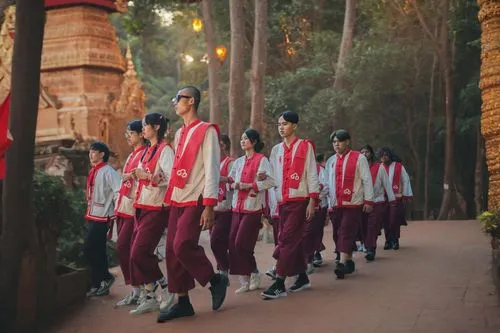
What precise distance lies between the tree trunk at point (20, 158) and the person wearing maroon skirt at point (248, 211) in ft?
8.74

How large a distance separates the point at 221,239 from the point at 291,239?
1299 mm

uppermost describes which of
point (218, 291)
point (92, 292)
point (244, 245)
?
point (244, 245)

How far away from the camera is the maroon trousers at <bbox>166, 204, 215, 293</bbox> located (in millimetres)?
6246

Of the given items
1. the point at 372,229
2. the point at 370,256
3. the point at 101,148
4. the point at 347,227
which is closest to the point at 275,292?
the point at 347,227

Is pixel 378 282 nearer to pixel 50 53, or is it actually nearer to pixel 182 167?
pixel 182 167

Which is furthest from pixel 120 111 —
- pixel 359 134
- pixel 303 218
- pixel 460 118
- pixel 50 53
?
pixel 303 218

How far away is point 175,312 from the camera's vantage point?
21.0 ft

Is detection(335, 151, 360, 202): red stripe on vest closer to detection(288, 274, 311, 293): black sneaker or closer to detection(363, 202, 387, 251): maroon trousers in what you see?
detection(288, 274, 311, 293): black sneaker

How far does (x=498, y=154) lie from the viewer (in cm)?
841

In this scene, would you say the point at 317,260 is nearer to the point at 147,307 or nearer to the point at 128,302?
the point at 128,302

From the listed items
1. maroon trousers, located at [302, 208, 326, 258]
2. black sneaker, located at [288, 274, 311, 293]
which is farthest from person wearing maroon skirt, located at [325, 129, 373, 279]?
black sneaker, located at [288, 274, 311, 293]

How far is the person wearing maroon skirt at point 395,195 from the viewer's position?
12984mm

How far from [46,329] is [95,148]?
8.51 feet

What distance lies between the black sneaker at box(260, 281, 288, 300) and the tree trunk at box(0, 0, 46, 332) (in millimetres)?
2570
